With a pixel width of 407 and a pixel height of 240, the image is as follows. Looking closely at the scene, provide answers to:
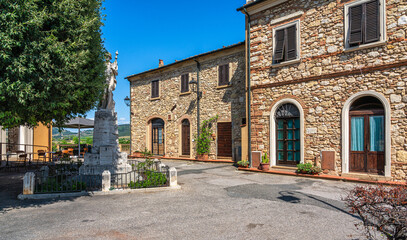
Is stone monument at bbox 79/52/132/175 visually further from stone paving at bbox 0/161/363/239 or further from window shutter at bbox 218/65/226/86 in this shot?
window shutter at bbox 218/65/226/86

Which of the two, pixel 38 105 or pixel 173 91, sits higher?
pixel 173 91

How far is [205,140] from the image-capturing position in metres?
15.1

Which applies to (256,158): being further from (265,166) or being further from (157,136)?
(157,136)

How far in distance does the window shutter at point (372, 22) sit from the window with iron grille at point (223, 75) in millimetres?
7251

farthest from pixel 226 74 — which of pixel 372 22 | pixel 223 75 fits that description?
pixel 372 22

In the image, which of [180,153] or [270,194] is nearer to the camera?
[270,194]

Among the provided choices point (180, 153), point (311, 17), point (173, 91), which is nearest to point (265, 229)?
point (311, 17)

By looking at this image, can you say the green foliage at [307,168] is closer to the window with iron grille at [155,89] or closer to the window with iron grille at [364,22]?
the window with iron grille at [364,22]

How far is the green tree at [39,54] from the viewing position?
4461mm

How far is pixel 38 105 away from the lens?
5.11 m

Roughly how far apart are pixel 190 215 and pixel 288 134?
7.07 m

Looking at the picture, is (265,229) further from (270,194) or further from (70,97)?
(70,97)

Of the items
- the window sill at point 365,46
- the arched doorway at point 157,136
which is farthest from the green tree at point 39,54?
the arched doorway at point 157,136

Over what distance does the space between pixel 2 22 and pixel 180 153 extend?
13275 mm
